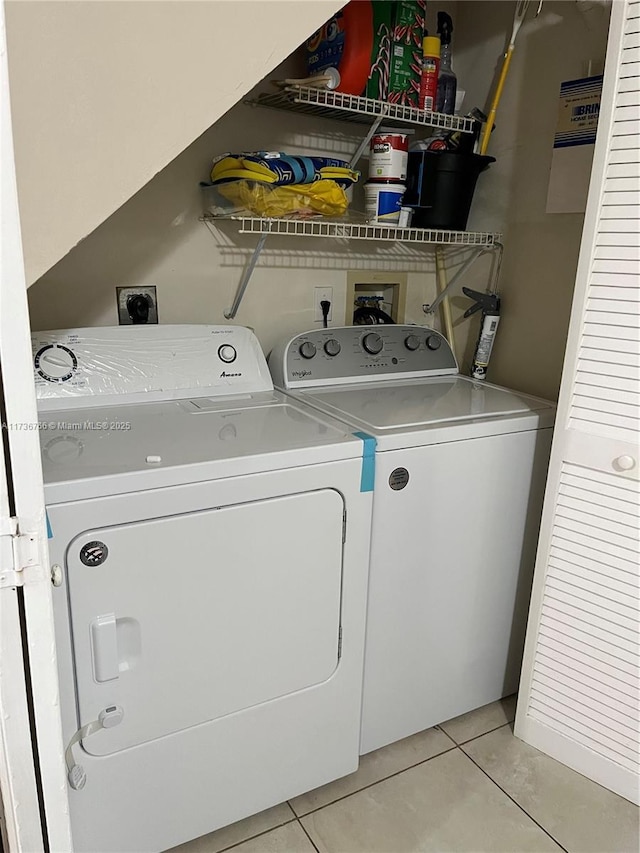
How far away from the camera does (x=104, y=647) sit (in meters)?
1.25

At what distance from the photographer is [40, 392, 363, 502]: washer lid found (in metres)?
1.21

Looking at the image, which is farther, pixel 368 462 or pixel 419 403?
pixel 419 403

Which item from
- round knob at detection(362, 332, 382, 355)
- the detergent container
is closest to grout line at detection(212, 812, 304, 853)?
round knob at detection(362, 332, 382, 355)

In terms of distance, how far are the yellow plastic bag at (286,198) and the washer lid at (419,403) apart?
1.68 feet

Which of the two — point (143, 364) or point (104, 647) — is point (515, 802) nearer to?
point (104, 647)

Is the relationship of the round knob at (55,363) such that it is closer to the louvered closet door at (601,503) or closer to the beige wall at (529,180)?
the louvered closet door at (601,503)

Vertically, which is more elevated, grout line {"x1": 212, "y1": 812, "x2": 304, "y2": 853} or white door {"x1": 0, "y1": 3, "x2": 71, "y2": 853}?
white door {"x1": 0, "y1": 3, "x2": 71, "y2": 853}

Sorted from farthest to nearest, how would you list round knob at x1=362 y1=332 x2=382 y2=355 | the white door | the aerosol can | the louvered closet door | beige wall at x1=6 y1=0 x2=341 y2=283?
1. the aerosol can
2. round knob at x1=362 y1=332 x2=382 y2=355
3. the louvered closet door
4. beige wall at x1=6 y1=0 x2=341 y2=283
5. the white door

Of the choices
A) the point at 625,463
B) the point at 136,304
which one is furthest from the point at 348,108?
the point at 625,463

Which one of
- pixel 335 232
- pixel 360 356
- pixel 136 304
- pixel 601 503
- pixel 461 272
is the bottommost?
pixel 601 503

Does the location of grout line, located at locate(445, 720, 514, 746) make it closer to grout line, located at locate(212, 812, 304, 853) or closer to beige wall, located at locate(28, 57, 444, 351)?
grout line, located at locate(212, 812, 304, 853)

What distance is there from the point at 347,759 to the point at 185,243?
1501mm

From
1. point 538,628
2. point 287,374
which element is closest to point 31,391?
point 287,374

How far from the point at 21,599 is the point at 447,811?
1280 millimetres
